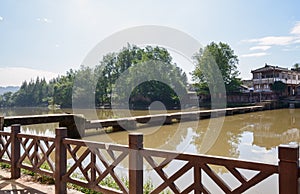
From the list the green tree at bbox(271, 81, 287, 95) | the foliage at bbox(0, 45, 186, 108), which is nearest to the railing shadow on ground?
the foliage at bbox(0, 45, 186, 108)

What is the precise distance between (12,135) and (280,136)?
10.8 m

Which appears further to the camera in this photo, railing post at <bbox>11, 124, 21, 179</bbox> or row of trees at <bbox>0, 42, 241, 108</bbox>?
row of trees at <bbox>0, 42, 241, 108</bbox>

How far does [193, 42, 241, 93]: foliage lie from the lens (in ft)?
106

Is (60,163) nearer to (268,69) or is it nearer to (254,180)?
(254,180)

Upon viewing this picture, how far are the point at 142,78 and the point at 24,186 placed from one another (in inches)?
544

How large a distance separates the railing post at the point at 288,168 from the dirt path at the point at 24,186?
9.05 feet

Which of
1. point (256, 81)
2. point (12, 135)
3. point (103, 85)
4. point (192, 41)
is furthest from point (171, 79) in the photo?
point (256, 81)

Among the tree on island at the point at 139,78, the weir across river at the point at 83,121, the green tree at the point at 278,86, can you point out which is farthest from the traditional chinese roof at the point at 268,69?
the weir across river at the point at 83,121

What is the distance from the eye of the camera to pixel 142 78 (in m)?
17.5

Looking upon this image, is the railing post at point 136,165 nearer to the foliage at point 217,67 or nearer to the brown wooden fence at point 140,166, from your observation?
the brown wooden fence at point 140,166

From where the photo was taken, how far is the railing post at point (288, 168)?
199cm

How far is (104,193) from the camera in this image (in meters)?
3.16

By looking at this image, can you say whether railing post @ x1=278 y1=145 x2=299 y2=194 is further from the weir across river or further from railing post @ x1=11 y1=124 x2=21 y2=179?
the weir across river

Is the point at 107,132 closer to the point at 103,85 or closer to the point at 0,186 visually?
the point at 0,186
